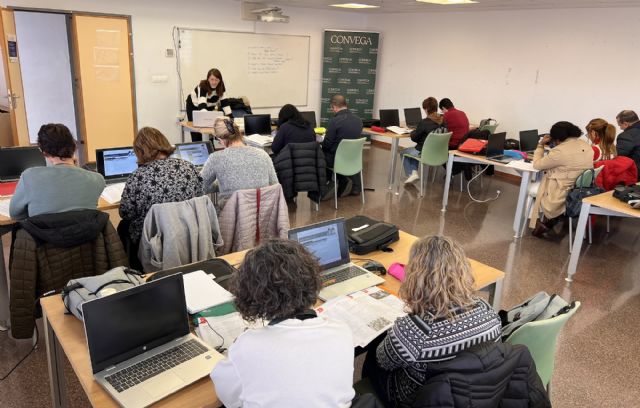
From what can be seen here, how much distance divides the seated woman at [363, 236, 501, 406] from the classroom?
467 mm

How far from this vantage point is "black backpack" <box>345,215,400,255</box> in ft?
9.18

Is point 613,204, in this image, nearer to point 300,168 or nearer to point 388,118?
point 300,168

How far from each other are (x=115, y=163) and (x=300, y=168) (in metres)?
2.15

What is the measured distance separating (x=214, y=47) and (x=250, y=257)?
24.0 feet

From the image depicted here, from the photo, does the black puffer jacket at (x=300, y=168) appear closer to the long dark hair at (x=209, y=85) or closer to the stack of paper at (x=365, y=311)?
the long dark hair at (x=209, y=85)

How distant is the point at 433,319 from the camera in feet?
5.67

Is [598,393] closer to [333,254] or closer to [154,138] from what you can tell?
[333,254]

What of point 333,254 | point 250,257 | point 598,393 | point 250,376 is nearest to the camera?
point 250,376

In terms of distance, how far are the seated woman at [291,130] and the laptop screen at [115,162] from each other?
6.23 ft

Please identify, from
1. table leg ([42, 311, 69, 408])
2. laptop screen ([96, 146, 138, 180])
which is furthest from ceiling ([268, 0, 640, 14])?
table leg ([42, 311, 69, 408])

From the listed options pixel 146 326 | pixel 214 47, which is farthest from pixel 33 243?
pixel 214 47

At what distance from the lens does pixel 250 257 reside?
1.58 m

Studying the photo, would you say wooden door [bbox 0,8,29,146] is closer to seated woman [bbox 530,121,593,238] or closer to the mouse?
the mouse

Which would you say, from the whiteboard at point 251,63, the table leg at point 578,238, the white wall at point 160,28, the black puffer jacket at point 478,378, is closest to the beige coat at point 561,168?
the table leg at point 578,238
